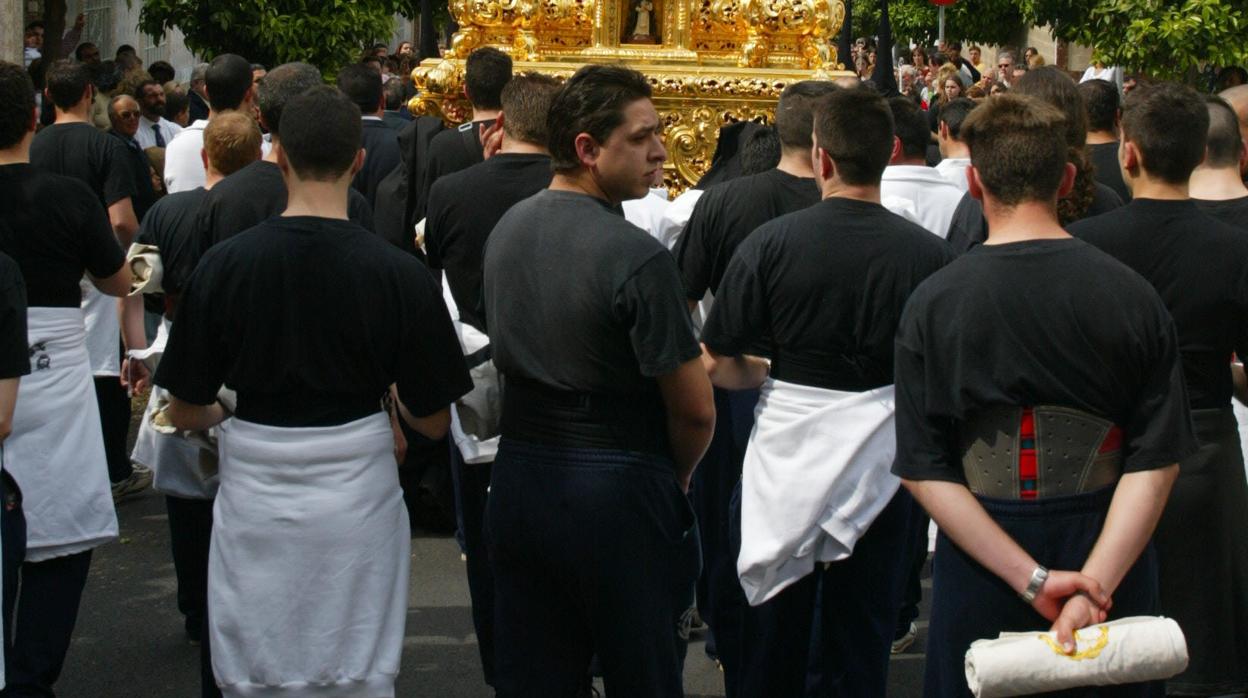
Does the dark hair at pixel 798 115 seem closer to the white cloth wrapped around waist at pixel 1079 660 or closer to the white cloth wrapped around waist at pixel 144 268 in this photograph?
the white cloth wrapped around waist at pixel 144 268

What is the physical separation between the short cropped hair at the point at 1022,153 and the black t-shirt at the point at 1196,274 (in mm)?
992

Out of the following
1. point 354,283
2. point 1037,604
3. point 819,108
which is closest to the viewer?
point 1037,604

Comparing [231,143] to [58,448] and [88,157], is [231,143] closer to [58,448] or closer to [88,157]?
[58,448]

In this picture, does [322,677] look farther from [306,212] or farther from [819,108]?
[819,108]

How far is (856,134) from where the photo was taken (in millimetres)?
4559

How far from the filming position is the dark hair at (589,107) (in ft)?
13.3

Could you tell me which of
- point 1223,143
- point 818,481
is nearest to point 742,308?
point 818,481

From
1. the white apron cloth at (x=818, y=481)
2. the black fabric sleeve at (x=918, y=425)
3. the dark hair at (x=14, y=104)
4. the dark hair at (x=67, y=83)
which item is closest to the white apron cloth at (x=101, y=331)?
the dark hair at (x=67, y=83)

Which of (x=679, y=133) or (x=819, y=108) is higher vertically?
(x=819, y=108)

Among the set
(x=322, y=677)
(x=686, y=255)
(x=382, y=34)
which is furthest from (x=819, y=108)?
(x=382, y=34)

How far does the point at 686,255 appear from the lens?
5.70 m

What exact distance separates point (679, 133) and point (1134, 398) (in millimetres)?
4635

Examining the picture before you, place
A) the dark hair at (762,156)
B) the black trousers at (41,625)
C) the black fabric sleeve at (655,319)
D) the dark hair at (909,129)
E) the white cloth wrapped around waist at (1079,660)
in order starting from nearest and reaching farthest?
the white cloth wrapped around waist at (1079,660) → the black fabric sleeve at (655,319) → the black trousers at (41,625) → the dark hair at (762,156) → the dark hair at (909,129)

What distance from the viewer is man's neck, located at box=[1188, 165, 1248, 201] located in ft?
17.0
